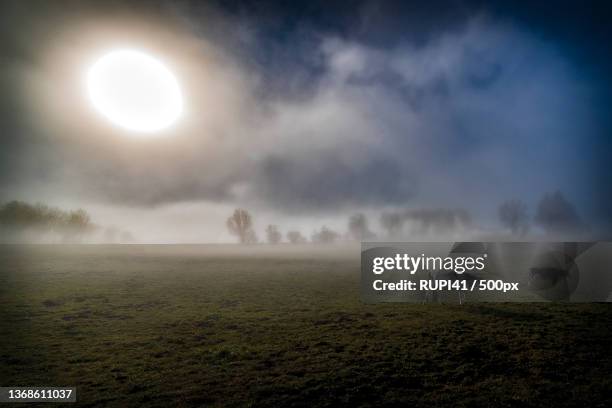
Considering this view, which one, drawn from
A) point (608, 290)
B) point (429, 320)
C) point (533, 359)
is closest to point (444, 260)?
point (429, 320)

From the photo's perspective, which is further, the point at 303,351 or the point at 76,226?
the point at 76,226

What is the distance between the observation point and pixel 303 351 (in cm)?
1802

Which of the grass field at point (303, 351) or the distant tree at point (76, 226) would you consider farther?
the distant tree at point (76, 226)

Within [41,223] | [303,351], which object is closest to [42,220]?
[41,223]

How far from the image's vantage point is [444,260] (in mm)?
32406

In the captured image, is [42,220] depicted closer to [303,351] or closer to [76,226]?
[76,226]

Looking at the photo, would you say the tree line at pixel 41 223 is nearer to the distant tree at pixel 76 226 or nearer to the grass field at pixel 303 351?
the distant tree at pixel 76 226

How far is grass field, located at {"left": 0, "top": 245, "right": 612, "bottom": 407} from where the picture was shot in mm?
13062

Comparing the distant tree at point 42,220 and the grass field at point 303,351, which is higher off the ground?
the distant tree at point 42,220

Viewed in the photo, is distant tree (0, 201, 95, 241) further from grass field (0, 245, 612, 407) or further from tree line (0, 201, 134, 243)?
grass field (0, 245, 612, 407)

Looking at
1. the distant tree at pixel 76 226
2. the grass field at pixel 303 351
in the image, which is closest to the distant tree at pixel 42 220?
the distant tree at pixel 76 226

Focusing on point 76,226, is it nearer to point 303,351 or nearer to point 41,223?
point 41,223

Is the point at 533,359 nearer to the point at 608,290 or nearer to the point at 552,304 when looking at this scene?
the point at 552,304

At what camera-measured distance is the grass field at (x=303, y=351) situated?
1306 centimetres
